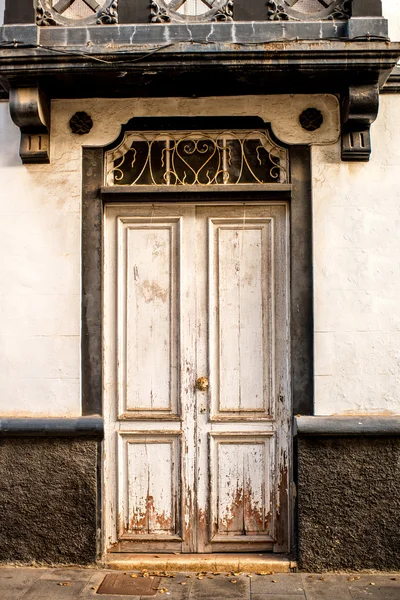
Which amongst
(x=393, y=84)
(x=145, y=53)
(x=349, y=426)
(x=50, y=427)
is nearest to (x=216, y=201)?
(x=145, y=53)

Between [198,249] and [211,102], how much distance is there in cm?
124

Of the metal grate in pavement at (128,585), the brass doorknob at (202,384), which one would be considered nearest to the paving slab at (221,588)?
the metal grate in pavement at (128,585)

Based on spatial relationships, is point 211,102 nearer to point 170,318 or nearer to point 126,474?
point 170,318

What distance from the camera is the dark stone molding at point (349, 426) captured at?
17.8 ft

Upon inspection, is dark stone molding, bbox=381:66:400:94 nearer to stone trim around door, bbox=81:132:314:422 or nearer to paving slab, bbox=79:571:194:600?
stone trim around door, bbox=81:132:314:422

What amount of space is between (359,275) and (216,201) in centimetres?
134

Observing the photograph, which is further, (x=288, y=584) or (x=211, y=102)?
(x=211, y=102)

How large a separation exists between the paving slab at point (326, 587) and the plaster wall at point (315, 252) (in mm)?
1292

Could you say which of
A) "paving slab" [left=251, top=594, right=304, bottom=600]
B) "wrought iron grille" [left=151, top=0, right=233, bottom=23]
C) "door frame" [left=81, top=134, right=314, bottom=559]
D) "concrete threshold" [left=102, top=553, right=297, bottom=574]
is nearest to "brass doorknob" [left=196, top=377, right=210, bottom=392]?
"door frame" [left=81, top=134, right=314, bottom=559]

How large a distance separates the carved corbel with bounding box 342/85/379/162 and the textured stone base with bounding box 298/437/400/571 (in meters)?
2.33

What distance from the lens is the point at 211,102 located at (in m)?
5.74

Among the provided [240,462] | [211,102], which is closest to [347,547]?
[240,462]

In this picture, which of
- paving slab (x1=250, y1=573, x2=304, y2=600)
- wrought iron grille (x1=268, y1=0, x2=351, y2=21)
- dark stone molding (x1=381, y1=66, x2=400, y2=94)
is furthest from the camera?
dark stone molding (x1=381, y1=66, x2=400, y2=94)

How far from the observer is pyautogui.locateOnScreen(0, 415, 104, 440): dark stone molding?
5504 mm
